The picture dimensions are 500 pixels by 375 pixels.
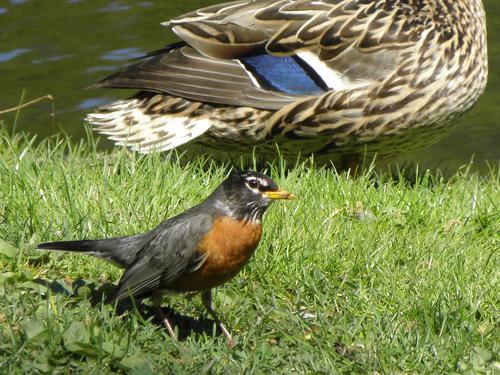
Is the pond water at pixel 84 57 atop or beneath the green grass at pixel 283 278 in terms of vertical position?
beneath

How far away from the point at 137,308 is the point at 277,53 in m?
3.21

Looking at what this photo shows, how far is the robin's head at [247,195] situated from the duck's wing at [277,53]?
277 centimetres

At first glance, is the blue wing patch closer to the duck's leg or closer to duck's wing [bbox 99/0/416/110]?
duck's wing [bbox 99/0/416/110]

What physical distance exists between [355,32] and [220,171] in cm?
157

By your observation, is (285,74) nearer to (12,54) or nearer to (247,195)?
(247,195)

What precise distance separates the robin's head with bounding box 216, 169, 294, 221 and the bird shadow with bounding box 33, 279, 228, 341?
53cm

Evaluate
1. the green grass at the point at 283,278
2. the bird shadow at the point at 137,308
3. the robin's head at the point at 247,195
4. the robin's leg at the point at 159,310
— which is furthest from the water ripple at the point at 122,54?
the robin's leg at the point at 159,310

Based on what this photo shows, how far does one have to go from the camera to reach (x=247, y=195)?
4.99m

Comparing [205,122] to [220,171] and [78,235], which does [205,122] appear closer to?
[220,171]

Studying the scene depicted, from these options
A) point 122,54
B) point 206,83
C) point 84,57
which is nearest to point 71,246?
point 206,83

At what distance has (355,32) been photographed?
772 centimetres

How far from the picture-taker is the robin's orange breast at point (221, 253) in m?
4.78

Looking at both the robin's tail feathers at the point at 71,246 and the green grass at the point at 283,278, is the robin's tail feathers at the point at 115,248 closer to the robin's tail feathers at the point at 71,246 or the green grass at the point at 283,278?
the robin's tail feathers at the point at 71,246

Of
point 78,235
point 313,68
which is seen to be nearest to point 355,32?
point 313,68
